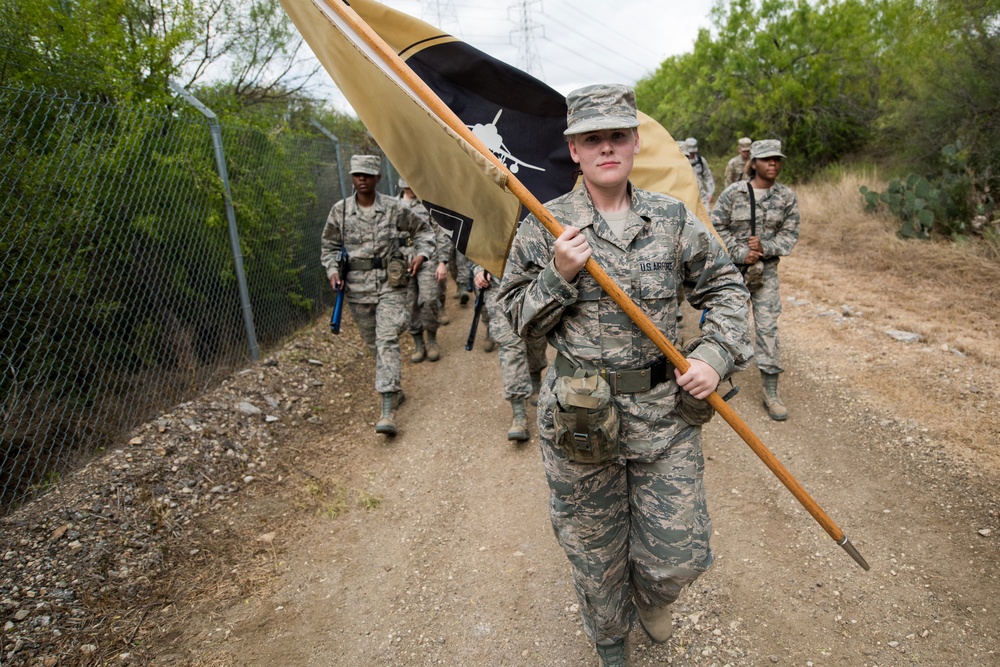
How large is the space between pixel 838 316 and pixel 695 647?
586cm

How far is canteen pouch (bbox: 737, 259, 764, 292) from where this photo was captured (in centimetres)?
543

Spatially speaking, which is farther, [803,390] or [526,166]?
[803,390]

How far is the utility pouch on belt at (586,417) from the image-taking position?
2248 millimetres

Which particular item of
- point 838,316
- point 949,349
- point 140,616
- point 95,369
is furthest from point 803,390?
point 95,369

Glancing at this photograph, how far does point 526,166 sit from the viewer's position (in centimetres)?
359

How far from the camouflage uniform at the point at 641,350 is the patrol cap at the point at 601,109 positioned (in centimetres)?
30

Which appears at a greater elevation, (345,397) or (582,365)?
(582,365)

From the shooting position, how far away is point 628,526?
104 inches

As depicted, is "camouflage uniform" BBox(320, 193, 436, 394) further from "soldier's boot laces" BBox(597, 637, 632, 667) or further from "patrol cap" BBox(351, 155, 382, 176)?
"soldier's boot laces" BBox(597, 637, 632, 667)

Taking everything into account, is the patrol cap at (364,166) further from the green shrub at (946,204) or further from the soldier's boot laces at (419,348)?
the green shrub at (946,204)

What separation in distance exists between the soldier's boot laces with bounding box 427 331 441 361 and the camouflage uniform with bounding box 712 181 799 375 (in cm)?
355

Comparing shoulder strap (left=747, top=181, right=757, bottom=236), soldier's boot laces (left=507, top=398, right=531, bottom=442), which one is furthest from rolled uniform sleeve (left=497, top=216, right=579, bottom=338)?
shoulder strap (left=747, top=181, right=757, bottom=236)

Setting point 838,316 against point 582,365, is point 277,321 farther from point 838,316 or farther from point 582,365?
point 838,316

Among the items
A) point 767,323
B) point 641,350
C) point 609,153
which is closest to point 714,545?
point 641,350
